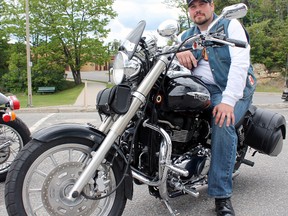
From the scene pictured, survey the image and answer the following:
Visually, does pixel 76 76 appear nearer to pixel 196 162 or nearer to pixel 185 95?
pixel 196 162

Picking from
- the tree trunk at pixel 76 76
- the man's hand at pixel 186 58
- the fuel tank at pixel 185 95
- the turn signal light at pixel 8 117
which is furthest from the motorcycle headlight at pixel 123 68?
the tree trunk at pixel 76 76

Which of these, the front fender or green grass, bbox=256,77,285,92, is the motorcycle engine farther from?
green grass, bbox=256,77,285,92

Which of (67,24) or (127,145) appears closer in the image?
(127,145)

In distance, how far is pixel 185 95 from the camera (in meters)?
2.44

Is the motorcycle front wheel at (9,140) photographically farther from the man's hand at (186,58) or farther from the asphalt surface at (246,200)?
the man's hand at (186,58)

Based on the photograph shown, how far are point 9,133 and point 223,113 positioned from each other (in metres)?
2.46

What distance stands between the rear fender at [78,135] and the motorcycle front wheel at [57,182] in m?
0.03

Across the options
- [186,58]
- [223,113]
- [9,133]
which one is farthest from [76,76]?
[223,113]

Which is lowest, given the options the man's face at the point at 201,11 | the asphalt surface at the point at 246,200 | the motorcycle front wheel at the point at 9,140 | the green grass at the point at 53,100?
the green grass at the point at 53,100

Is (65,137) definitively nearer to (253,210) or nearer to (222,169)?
(222,169)

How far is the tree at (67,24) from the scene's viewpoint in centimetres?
3203

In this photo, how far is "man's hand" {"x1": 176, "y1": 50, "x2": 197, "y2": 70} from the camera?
9.16 ft

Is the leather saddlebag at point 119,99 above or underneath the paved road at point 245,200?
above

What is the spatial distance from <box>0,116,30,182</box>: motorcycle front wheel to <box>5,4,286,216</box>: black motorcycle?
167cm
